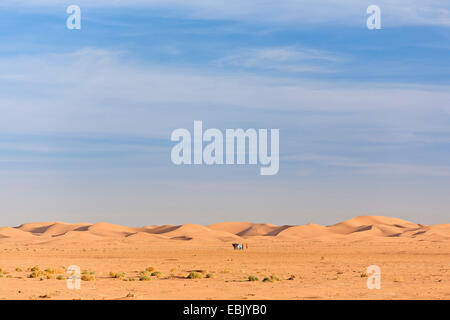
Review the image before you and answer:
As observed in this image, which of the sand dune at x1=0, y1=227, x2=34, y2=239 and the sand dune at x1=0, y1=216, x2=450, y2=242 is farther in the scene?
the sand dune at x1=0, y1=227, x2=34, y2=239

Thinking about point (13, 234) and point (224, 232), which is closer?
point (224, 232)

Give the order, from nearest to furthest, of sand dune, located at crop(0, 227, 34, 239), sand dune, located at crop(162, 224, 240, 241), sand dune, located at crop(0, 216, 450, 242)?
sand dune, located at crop(0, 216, 450, 242) < sand dune, located at crop(162, 224, 240, 241) < sand dune, located at crop(0, 227, 34, 239)

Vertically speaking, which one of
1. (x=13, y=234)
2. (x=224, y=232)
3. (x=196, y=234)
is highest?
(x=196, y=234)

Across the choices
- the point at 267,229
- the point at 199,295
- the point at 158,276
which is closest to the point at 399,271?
the point at 158,276

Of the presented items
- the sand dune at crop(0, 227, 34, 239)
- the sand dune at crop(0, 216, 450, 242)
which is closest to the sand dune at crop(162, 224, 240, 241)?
the sand dune at crop(0, 216, 450, 242)

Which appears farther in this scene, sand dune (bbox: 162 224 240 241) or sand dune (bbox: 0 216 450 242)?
sand dune (bbox: 162 224 240 241)

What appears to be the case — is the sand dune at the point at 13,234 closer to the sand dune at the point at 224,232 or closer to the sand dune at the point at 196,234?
the sand dune at the point at 224,232

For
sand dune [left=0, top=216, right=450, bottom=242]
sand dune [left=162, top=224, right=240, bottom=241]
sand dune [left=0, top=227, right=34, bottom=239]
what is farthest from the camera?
sand dune [left=0, top=227, right=34, bottom=239]

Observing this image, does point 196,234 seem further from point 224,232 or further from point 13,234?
point 13,234

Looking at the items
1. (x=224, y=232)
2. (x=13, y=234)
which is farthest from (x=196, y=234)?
(x=13, y=234)

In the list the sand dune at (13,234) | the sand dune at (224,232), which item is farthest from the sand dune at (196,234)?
the sand dune at (13,234)

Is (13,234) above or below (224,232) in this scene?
above

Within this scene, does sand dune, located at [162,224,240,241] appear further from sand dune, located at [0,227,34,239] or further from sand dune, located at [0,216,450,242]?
sand dune, located at [0,227,34,239]
